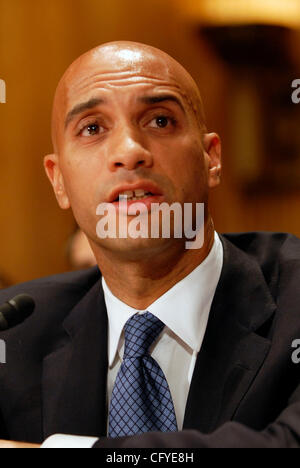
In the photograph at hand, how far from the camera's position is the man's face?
1362 millimetres

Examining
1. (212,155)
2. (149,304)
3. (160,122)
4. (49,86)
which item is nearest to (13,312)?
(149,304)

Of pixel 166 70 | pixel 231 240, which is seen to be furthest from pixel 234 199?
pixel 166 70

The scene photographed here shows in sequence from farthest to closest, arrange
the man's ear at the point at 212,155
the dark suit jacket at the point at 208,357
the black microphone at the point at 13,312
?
the man's ear at the point at 212,155 < the dark suit jacket at the point at 208,357 < the black microphone at the point at 13,312

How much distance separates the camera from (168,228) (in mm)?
1384

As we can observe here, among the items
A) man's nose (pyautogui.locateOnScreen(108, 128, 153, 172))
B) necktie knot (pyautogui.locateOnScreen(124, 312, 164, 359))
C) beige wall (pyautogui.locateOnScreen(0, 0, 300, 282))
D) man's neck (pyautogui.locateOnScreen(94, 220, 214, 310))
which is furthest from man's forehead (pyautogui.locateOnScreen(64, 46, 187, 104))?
beige wall (pyautogui.locateOnScreen(0, 0, 300, 282))

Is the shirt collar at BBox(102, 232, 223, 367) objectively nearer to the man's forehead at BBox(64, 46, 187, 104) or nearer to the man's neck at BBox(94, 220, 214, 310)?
the man's neck at BBox(94, 220, 214, 310)

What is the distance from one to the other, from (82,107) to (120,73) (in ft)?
0.34

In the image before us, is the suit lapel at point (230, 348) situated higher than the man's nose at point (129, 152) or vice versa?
the man's nose at point (129, 152)

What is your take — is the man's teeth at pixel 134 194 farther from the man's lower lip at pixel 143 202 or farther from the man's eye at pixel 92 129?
the man's eye at pixel 92 129

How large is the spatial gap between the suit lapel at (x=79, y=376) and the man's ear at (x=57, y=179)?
234 mm

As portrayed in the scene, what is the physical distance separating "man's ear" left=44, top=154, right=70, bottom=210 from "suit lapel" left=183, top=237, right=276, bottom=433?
401 mm

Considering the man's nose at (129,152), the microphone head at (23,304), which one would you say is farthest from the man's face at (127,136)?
the microphone head at (23,304)

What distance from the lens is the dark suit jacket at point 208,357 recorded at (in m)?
1.29

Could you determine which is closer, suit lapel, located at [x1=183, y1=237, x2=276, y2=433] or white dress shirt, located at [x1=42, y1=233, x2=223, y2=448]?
suit lapel, located at [x1=183, y1=237, x2=276, y2=433]
